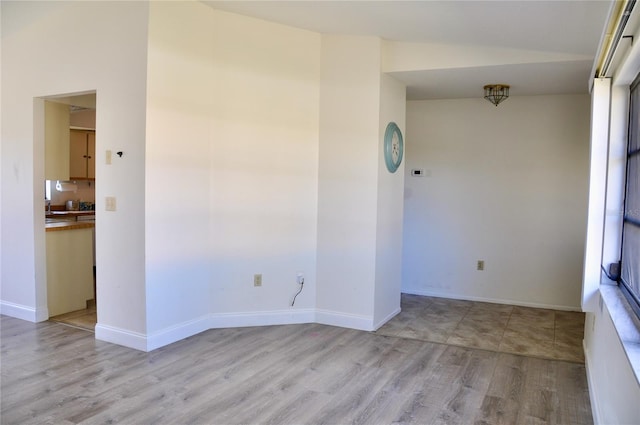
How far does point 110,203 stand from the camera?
3527 millimetres

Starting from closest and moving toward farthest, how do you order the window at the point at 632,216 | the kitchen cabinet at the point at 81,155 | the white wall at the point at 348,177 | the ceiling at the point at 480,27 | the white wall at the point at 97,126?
1. the window at the point at 632,216
2. the ceiling at the point at 480,27
3. the white wall at the point at 97,126
4. the white wall at the point at 348,177
5. the kitchen cabinet at the point at 81,155

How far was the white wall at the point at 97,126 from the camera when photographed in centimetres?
339

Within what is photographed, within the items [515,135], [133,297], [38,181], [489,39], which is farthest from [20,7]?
[515,135]

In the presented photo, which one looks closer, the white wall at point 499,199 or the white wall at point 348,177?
the white wall at point 348,177

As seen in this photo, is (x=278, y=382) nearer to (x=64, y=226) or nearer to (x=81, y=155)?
(x=64, y=226)

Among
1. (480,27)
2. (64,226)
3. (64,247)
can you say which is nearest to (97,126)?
(64,226)

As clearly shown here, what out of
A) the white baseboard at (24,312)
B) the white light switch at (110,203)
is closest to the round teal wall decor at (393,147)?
the white light switch at (110,203)

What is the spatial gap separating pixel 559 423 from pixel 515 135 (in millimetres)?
3254

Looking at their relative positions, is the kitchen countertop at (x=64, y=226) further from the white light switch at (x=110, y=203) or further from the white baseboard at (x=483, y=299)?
the white baseboard at (x=483, y=299)

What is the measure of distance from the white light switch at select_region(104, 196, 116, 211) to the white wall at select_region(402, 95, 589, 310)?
3228 mm

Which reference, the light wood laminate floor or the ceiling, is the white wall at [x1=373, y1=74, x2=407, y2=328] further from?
the light wood laminate floor

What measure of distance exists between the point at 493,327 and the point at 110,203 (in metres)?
3.39

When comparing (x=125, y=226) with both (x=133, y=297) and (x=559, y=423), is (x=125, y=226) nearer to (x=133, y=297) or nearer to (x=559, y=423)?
(x=133, y=297)

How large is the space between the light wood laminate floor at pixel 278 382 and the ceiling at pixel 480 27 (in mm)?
2233
